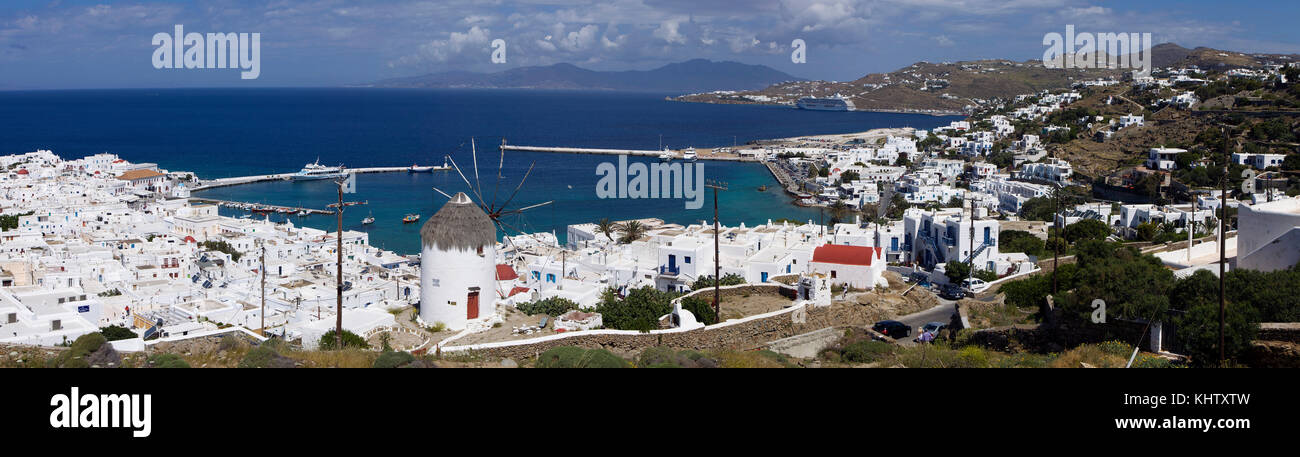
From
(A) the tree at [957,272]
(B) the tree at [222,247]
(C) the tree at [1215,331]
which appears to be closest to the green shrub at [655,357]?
(C) the tree at [1215,331]

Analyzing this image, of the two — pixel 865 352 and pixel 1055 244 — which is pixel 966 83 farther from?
pixel 865 352

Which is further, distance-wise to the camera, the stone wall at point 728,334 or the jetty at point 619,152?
the jetty at point 619,152

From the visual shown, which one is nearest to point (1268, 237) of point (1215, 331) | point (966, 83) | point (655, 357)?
point (1215, 331)

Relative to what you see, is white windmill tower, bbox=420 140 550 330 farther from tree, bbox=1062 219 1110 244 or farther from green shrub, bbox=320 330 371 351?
tree, bbox=1062 219 1110 244

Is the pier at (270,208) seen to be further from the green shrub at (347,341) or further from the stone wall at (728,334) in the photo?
the stone wall at (728,334)

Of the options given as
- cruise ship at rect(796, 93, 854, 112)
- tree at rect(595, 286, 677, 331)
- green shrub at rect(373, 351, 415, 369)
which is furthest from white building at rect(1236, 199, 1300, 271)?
cruise ship at rect(796, 93, 854, 112)
